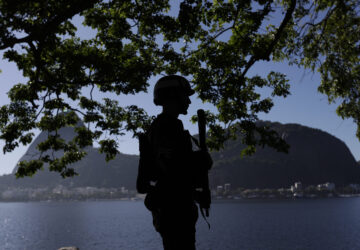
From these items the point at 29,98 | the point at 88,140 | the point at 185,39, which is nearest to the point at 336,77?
the point at 185,39

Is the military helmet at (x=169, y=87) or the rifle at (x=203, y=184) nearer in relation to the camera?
the rifle at (x=203, y=184)

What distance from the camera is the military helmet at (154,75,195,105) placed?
4301 millimetres

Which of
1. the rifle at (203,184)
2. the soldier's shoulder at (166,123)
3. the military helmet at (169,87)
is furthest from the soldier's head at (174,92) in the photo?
the rifle at (203,184)

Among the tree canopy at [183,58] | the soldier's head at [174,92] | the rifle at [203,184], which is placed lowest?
the rifle at [203,184]

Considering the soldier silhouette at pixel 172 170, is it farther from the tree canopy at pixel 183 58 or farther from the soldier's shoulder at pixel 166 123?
the tree canopy at pixel 183 58

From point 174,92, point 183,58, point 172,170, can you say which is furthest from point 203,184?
point 183,58

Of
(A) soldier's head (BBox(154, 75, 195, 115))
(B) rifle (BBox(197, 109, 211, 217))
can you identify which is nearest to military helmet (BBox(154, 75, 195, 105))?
(A) soldier's head (BBox(154, 75, 195, 115))

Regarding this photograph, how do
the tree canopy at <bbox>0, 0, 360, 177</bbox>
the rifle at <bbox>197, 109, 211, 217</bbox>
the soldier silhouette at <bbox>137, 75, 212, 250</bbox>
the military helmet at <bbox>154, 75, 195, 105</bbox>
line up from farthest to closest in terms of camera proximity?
the tree canopy at <bbox>0, 0, 360, 177</bbox>, the military helmet at <bbox>154, 75, 195, 105</bbox>, the rifle at <bbox>197, 109, 211, 217</bbox>, the soldier silhouette at <bbox>137, 75, 212, 250</bbox>

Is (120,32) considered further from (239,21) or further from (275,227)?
(275,227)

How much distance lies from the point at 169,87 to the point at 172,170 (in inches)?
43.2

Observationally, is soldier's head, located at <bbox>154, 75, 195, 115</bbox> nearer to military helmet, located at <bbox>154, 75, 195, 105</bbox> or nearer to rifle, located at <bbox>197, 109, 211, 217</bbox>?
military helmet, located at <bbox>154, 75, 195, 105</bbox>

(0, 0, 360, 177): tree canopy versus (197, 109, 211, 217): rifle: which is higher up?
(0, 0, 360, 177): tree canopy


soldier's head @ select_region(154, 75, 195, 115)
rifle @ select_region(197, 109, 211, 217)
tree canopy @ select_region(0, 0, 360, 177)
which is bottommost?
rifle @ select_region(197, 109, 211, 217)

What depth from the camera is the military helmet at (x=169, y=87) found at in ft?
14.1
